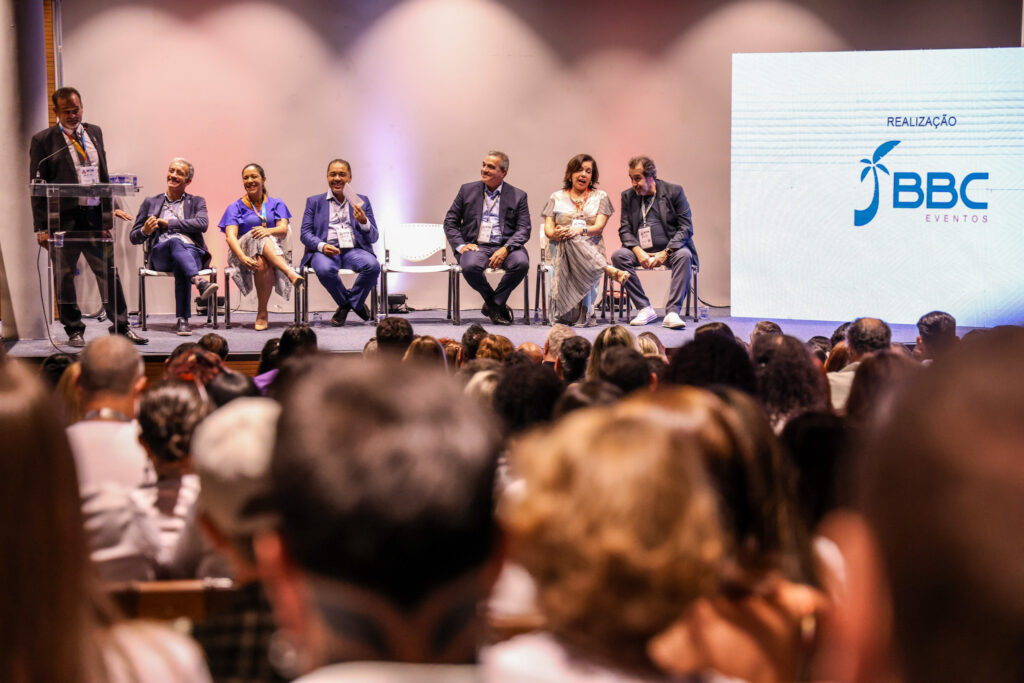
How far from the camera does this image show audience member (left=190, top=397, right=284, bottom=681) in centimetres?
134

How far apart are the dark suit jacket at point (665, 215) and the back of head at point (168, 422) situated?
5586 millimetres

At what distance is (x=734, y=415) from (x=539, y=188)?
7.75 m

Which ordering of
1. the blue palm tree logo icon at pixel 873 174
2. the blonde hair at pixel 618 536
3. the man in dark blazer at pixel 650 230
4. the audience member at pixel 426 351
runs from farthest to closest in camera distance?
the man in dark blazer at pixel 650 230
the blue palm tree logo icon at pixel 873 174
the audience member at pixel 426 351
the blonde hair at pixel 618 536

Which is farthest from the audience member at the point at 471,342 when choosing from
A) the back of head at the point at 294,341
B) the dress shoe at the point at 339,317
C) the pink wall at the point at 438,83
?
the pink wall at the point at 438,83

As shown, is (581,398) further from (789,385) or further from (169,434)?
(169,434)

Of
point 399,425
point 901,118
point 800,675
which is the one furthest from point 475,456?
point 901,118

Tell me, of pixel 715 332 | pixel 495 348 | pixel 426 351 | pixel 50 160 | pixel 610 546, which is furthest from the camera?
pixel 50 160

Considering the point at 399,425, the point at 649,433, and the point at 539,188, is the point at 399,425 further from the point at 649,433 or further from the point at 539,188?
the point at 539,188

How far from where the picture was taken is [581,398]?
2252 mm

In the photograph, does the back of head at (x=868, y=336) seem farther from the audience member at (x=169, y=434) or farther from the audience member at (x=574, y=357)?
the audience member at (x=169, y=434)

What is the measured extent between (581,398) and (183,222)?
17.7 feet

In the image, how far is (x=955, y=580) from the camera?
0.62 metres

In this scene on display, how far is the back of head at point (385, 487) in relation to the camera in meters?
0.73

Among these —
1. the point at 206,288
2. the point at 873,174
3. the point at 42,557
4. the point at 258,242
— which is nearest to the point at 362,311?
the point at 258,242
